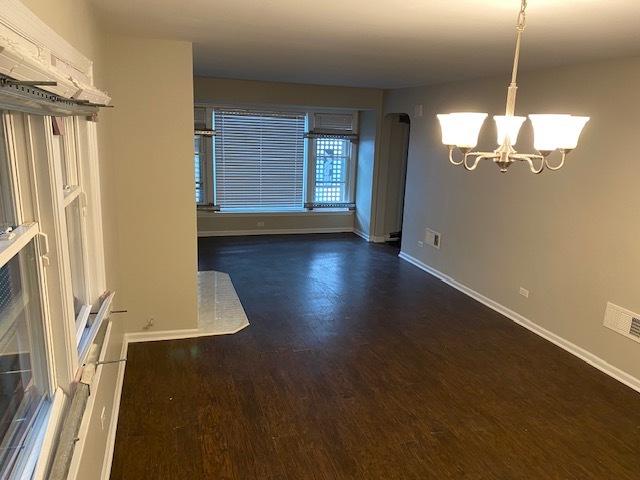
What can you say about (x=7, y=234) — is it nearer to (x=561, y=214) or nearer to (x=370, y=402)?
(x=370, y=402)

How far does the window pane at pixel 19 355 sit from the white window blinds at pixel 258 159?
6.14 meters

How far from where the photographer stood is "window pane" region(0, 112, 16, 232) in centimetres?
122

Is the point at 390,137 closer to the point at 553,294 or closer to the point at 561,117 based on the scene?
the point at 553,294

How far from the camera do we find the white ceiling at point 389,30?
7.51 feet

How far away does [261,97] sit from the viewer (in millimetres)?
6621

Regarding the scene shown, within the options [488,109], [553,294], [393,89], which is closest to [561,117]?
[553,294]

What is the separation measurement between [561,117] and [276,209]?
6352 millimetres

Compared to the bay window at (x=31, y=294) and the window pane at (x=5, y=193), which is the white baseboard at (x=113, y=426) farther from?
the window pane at (x=5, y=193)

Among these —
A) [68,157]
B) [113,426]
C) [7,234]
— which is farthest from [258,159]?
[7,234]

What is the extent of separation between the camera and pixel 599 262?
3.70 m

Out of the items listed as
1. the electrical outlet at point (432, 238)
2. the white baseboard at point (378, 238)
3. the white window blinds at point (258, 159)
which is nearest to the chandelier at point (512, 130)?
the electrical outlet at point (432, 238)

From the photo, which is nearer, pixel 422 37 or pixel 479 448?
pixel 479 448

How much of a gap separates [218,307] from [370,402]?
203cm

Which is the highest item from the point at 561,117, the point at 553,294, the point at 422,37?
the point at 422,37
